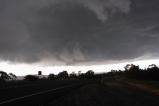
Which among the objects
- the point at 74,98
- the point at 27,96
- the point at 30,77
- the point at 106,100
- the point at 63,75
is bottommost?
the point at 106,100

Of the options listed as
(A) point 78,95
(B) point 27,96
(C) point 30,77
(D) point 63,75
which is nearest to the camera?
(B) point 27,96

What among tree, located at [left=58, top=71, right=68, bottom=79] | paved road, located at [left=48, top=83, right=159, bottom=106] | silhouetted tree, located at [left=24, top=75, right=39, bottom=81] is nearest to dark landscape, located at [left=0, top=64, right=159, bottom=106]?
paved road, located at [left=48, top=83, right=159, bottom=106]

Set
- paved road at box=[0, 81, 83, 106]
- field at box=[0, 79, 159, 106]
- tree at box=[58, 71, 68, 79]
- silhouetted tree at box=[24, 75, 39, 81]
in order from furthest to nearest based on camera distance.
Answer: tree at box=[58, 71, 68, 79], silhouetted tree at box=[24, 75, 39, 81], field at box=[0, 79, 159, 106], paved road at box=[0, 81, 83, 106]

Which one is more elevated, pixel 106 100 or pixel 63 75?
pixel 63 75

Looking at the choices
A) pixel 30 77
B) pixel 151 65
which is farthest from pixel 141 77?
pixel 30 77

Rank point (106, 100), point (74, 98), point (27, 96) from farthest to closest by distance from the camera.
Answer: point (27, 96)
point (74, 98)
point (106, 100)

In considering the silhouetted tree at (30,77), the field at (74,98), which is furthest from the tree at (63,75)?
the field at (74,98)

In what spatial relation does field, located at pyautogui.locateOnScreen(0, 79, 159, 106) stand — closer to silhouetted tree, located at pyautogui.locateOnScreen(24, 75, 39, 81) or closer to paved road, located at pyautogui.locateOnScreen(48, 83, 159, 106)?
paved road, located at pyautogui.locateOnScreen(48, 83, 159, 106)

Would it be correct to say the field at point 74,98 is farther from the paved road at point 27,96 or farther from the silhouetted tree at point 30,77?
the silhouetted tree at point 30,77

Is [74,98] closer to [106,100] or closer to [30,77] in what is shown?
[106,100]

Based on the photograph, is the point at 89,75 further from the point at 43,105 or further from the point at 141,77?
the point at 43,105

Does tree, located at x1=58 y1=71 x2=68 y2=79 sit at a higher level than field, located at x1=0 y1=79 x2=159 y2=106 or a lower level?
higher

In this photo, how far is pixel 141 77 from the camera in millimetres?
86000

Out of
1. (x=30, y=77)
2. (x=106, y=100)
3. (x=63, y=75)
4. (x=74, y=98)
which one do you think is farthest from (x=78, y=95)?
(x=63, y=75)
